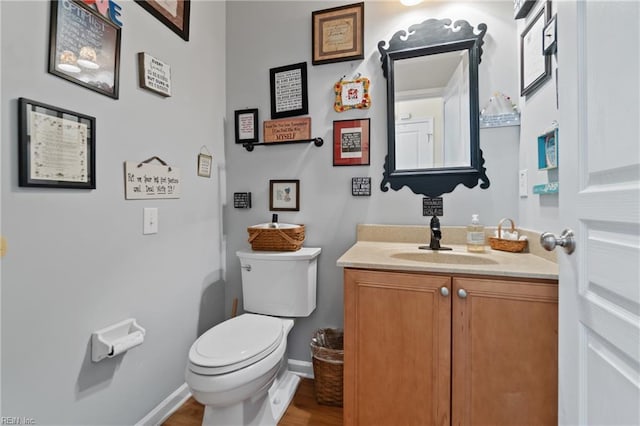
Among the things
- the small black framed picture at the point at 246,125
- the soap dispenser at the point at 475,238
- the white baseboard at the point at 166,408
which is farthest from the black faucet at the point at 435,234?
the small black framed picture at the point at 246,125

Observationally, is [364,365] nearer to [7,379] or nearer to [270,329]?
[270,329]

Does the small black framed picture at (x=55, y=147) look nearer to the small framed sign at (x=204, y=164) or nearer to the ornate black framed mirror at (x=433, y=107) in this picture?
the small framed sign at (x=204, y=164)

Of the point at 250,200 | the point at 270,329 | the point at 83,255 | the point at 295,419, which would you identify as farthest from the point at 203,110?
the point at 295,419

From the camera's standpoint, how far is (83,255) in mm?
1104

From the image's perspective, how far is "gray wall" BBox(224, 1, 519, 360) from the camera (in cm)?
152

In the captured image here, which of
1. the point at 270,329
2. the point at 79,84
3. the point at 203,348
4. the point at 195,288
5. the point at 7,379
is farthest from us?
the point at 195,288

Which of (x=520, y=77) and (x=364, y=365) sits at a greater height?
(x=520, y=77)

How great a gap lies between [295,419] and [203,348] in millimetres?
660

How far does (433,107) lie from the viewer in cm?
162

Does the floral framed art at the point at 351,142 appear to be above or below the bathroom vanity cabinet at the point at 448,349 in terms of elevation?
above

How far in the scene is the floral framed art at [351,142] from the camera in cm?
172

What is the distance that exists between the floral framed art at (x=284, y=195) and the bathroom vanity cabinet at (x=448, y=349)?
788 mm

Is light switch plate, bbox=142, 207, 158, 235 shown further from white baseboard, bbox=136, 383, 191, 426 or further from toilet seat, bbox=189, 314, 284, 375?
white baseboard, bbox=136, 383, 191, 426

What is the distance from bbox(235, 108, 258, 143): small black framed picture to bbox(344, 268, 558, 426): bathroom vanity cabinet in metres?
1.23
